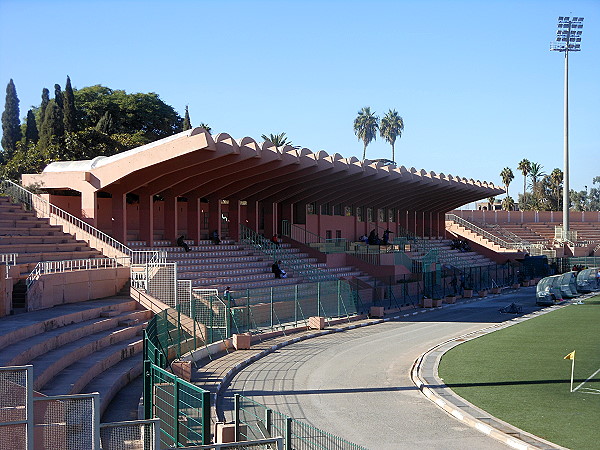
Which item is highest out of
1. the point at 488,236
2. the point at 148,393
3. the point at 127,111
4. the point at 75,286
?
the point at 127,111

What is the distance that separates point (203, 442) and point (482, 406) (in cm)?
793

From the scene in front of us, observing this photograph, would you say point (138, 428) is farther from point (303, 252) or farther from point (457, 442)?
point (303, 252)

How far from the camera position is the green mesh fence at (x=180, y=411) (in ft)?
36.5

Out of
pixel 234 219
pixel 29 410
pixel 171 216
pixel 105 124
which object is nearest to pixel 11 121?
pixel 105 124

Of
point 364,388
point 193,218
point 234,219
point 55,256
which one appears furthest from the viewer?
point 234,219

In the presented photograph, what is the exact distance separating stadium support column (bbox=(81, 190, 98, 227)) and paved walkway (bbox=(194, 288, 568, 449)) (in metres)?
11.2

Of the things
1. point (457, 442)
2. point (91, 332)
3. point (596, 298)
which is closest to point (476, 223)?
point (596, 298)

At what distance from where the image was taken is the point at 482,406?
1662cm

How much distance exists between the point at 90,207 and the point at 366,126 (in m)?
104

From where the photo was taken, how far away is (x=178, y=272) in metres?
32.4

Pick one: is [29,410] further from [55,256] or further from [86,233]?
[86,233]

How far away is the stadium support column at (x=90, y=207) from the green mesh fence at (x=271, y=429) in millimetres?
23701

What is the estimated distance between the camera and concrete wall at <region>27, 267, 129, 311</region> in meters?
24.2

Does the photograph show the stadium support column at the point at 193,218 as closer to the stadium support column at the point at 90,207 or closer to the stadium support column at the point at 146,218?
the stadium support column at the point at 146,218
